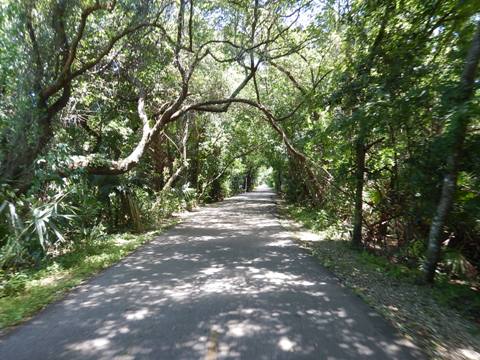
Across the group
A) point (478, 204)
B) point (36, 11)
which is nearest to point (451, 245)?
point (478, 204)

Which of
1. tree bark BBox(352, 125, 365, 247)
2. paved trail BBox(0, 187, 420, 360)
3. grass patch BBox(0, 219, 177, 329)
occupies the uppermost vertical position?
tree bark BBox(352, 125, 365, 247)

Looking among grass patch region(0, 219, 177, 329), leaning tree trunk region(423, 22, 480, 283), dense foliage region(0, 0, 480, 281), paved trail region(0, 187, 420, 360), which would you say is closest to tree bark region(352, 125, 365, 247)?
dense foliage region(0, 0, 480, 281)

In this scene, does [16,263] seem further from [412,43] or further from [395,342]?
[412,43]

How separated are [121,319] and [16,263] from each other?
3827 mm

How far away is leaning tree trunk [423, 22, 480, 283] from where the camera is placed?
16.4 ft

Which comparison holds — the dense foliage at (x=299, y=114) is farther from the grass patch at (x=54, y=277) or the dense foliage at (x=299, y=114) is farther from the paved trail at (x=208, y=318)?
the paved trail at (x=208, y=318)

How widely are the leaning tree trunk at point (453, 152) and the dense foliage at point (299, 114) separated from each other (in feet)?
0.07

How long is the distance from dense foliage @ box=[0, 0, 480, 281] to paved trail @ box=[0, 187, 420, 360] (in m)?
2.16

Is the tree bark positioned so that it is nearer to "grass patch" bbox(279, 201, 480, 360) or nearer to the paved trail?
"grass patch" bbox(279, 201, 480, 360)

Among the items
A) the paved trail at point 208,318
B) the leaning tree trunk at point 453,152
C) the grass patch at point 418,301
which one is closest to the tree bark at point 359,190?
the grass patch at point 418,301

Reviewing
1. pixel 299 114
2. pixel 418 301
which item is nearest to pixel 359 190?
pixel 418 301

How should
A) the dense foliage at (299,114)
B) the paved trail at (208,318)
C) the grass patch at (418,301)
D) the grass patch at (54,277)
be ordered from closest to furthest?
the paved trail at (208,318)
the grass patch at (418,301)
the grass patch at (54,277)
the dense foliage at (299,114)

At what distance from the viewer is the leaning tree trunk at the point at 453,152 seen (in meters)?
→ 5.01

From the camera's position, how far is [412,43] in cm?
690
